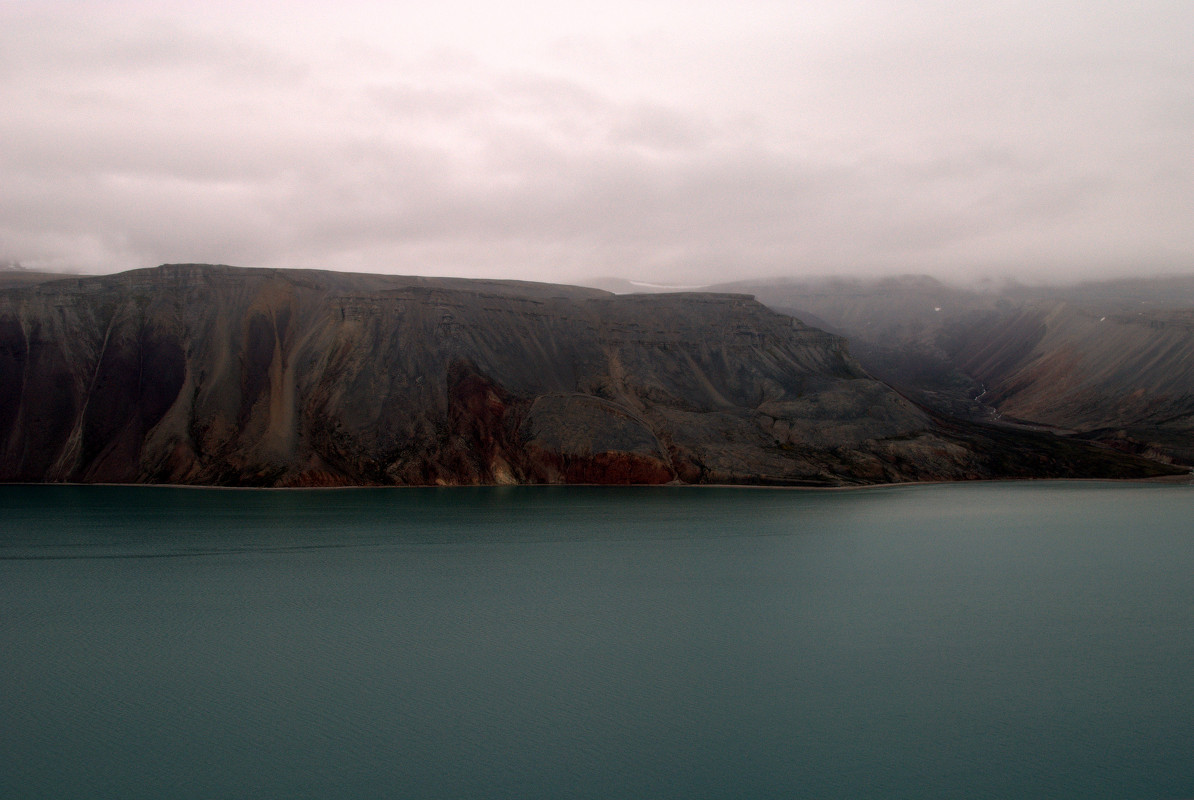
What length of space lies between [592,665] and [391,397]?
208 feet

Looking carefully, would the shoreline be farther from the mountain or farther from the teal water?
the teal water

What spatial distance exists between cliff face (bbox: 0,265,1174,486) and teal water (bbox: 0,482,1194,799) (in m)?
31.6

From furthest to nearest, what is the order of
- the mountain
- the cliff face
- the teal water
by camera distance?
1. the mountain
2. the cliff face
3. the teal water

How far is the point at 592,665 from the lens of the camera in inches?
963

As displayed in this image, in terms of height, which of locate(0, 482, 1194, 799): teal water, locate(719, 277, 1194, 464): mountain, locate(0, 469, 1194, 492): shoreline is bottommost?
locate(0, 469, 1194, 492): shoreline

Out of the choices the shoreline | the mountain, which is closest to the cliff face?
the shoreline

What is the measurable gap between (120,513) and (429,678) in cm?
4250

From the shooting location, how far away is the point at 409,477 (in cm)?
7900

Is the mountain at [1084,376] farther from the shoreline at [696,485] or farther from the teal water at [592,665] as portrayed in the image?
the teal water at [592,665]

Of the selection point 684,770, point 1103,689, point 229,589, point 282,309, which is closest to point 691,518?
point 229,589

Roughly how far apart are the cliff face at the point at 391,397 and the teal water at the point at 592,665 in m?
31.6

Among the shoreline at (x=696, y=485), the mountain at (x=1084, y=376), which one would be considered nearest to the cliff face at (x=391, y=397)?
the shoreline at (x=696, y=485)

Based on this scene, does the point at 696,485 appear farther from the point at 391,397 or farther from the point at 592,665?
the point at 592,665

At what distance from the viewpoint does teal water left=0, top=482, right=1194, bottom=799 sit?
17750 mm
